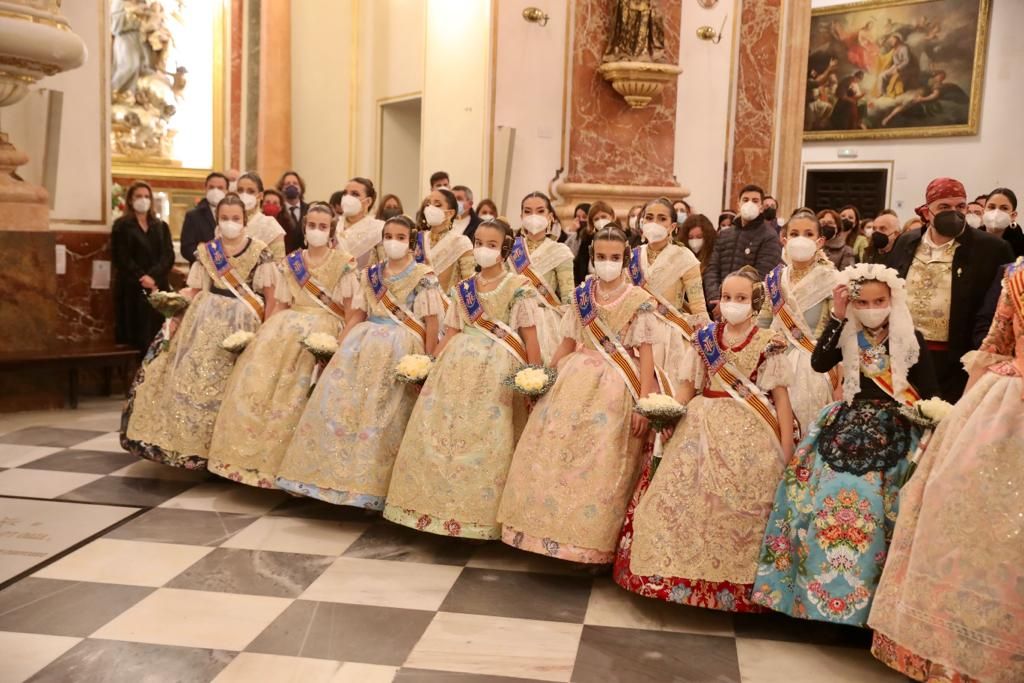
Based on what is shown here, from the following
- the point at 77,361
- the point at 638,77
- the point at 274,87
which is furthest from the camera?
the point at 274,87

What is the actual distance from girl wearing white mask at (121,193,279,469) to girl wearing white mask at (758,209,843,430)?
2.64 metres

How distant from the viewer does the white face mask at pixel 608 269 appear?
439 centimetres

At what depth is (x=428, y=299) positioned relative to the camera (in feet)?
16.7

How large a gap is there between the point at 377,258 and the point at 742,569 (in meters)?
2.78

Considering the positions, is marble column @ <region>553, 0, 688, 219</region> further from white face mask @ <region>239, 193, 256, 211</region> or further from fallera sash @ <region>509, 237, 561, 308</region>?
fallera sash @ <region>509, 237, 561, 308</region>

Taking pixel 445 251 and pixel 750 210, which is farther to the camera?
pixel 750 210

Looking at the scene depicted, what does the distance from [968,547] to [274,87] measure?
10.3 metres

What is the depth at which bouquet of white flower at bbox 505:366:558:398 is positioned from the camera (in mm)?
4344

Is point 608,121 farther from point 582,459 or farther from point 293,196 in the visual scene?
point 582,459

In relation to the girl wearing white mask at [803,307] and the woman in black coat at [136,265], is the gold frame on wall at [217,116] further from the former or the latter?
the girl wearing white mask at [803,307]

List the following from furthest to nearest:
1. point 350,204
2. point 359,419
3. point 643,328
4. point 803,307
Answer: point 350,204 < point 359,419 < point 803,307 < point 643,328

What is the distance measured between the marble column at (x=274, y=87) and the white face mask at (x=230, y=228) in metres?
6.37

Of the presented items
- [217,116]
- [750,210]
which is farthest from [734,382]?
[217,116]

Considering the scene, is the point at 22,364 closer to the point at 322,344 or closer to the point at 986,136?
the point at 322,344
